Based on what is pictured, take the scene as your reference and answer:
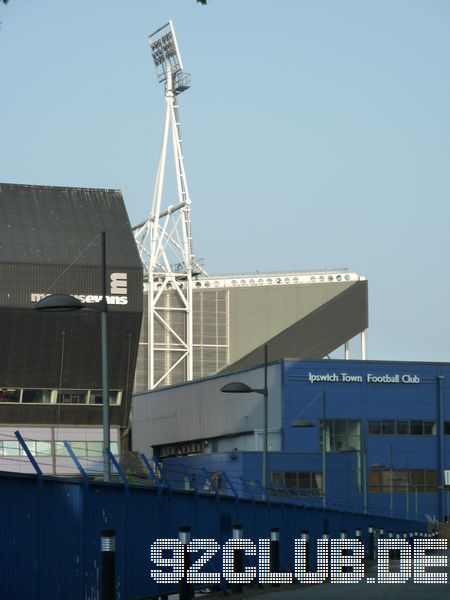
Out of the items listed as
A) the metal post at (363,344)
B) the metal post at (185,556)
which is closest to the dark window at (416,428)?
the metal post at (363,344)

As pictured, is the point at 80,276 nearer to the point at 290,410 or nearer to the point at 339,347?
the point at 290,410

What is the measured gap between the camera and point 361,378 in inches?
4114

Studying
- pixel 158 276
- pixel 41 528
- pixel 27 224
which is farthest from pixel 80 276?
pixel 41 528

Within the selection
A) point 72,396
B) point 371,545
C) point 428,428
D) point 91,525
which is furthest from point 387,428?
point 91,525

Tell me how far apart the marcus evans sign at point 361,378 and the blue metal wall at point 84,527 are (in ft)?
246

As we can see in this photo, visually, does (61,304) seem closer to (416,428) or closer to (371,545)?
(371,545)

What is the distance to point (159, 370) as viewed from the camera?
143 meters

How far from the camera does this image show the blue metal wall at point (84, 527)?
16.3 meters

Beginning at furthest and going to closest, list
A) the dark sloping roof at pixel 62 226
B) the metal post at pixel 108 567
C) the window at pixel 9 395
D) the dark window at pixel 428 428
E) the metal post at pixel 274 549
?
the dark window at pixel 428 428 → the window at pixel 9 395 → the dark sloping roof at pixel 62 226 → the metal post at pixel 274 549 → the metal post at pixel 108 567

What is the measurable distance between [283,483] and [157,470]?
73.2 metres

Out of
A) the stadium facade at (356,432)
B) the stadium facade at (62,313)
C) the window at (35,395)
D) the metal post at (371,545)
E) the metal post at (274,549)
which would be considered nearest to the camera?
the metal post at (274,549)

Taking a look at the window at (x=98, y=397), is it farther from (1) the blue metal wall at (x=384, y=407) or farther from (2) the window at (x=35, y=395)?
(1) the blue metal wall at (x=384, y=407)

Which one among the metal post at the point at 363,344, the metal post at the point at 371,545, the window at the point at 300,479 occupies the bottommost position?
the metal post at the point at 371,545

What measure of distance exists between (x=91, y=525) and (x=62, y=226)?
80454mm
